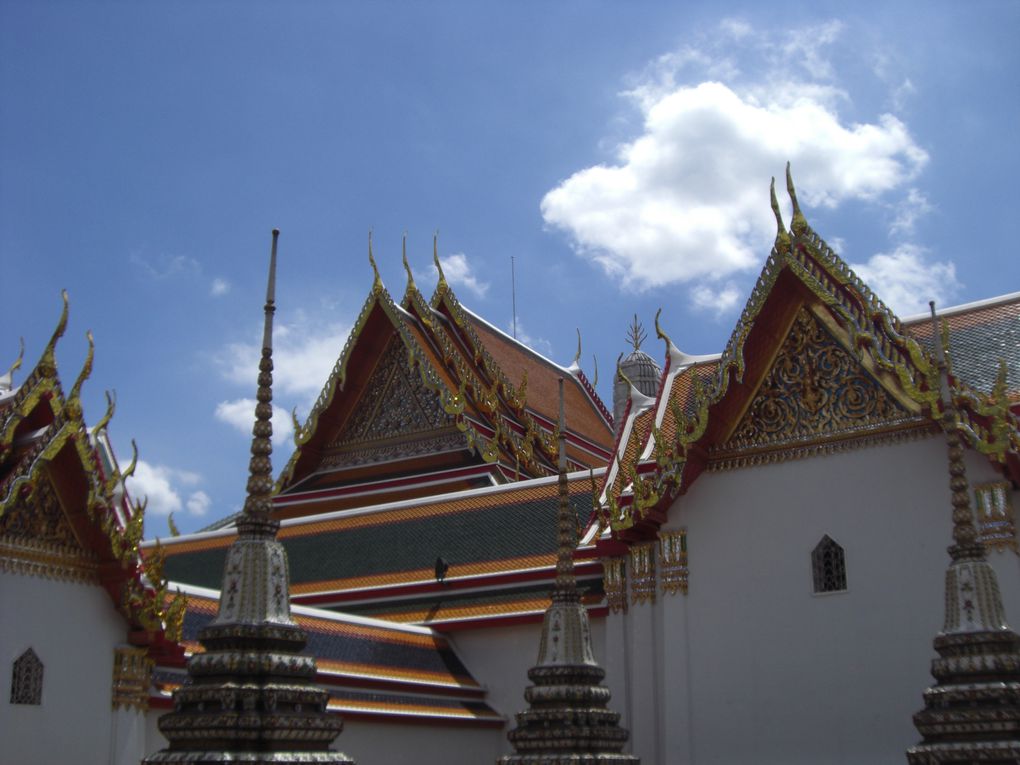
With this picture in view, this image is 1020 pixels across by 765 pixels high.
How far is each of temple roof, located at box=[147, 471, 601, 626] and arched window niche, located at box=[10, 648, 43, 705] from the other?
4.36 meters

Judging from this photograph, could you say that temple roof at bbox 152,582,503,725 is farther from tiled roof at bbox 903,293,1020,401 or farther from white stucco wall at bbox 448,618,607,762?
tiled roof at bbox 903,293,1020,401

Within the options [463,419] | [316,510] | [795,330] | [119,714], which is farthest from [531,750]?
[316,510]

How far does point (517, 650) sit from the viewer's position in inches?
424

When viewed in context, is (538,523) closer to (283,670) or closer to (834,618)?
(834,618)

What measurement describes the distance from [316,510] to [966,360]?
29.1ft

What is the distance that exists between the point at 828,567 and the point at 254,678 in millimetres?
5345

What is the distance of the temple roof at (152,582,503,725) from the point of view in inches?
362

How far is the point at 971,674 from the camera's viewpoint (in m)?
5.87

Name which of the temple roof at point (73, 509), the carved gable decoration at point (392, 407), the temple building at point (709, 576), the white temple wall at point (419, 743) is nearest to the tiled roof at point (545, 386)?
the carved gable decoration at point (392, 407)

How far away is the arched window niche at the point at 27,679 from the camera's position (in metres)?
7.09

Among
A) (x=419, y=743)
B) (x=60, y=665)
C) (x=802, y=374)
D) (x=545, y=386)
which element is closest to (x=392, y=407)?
(x=545, y=386)

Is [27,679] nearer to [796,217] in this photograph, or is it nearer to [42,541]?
[42,541]

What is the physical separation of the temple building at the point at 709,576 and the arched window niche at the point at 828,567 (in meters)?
0.02

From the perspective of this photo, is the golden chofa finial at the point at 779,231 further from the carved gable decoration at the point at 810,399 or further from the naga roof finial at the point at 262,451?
the naga roof finial at the point at 262,451
